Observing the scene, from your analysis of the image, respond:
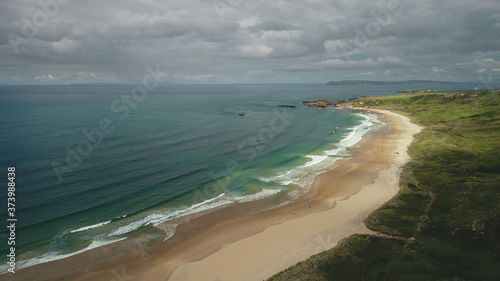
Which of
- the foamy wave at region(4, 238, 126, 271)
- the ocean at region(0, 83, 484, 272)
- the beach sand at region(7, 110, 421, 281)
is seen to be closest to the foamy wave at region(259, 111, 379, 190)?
the ocean at region(0, 83, 484, 272)

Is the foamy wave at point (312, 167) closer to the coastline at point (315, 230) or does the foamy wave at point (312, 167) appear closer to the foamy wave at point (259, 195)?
the coastline at point (315, 230)

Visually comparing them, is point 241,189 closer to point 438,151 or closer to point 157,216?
point 157,216

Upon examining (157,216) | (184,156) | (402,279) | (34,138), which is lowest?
(402,279)

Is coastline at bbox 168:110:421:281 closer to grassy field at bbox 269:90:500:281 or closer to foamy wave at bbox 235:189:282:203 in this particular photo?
grassy field at bbox 269:90:500:281

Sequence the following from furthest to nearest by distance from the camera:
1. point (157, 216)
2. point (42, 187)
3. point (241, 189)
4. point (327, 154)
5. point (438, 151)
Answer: point (327, 154) → point (438, 151) → point (241, 189) → point (42, 187) → point (157, 216)

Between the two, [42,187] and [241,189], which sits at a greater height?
[42,187]

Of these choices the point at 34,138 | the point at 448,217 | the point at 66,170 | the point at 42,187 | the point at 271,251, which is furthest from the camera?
the point at 34,138

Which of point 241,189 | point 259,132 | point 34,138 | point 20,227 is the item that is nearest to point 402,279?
point 241,189

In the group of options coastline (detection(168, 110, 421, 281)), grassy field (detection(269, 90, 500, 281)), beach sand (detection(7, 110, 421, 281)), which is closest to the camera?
grassy field (detection(269, 90, 500, 281))
